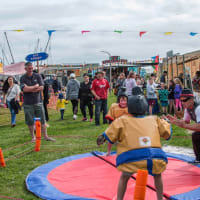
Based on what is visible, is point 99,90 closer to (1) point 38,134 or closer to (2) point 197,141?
(1) point 38,134

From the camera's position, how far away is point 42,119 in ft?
21.5

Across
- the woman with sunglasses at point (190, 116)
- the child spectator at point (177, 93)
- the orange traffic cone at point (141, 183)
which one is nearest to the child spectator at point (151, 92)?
the child spectator at point (177, 93)

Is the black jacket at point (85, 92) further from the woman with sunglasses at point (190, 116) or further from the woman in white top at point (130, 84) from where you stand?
the woman with sunglasses at point (190, 116)

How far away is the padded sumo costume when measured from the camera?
298 cm

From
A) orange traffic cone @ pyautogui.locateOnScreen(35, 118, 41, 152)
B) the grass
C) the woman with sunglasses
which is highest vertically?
the woman with sunglasses

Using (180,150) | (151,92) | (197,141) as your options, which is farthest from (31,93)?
(151,92)

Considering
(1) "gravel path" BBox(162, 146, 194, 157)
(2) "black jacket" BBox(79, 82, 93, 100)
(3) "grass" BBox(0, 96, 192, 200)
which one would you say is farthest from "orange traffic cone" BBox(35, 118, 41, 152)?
(2) "black jacket" BBox(79, 82, 93, 100)

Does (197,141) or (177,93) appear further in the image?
(177,93)

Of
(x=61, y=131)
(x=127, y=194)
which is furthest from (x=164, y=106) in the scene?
(x=127, y=194)

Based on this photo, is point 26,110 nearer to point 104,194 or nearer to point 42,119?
point 42,119

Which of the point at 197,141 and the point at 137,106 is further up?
the point at 137,106

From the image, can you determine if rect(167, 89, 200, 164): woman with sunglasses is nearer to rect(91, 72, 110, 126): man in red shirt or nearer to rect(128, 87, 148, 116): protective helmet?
rect(128, 87, 148, 116): protective helmet

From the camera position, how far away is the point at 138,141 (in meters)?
3.02

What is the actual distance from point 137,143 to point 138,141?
23mm
